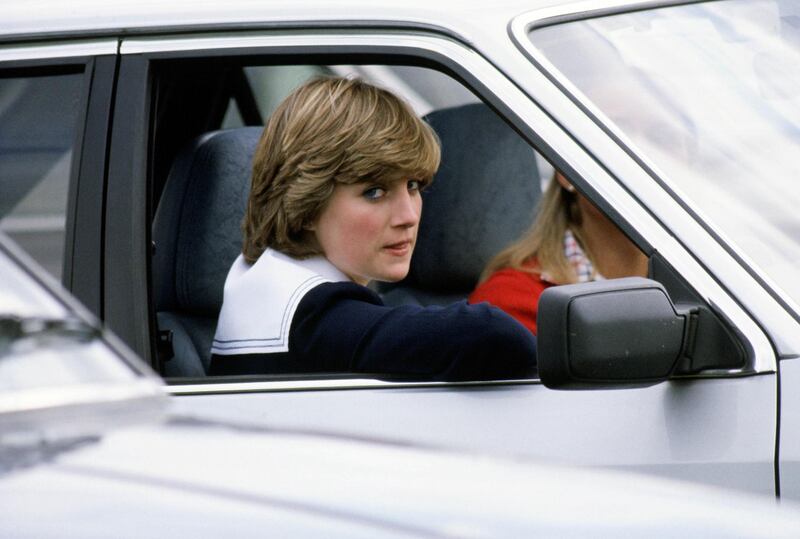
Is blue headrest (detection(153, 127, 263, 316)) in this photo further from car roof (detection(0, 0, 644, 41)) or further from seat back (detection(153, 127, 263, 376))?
car roof (detection(0, 0, 644, 41))

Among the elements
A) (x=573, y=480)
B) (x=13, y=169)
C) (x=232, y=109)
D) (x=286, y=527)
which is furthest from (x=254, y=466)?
(x=232, y=109)

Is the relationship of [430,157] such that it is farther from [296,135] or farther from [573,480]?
[573,480]

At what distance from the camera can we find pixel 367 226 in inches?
109

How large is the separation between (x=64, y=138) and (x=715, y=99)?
108 centimetres

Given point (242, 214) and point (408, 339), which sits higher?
point (242, 214)

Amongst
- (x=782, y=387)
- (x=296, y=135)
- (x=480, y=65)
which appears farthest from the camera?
(x=296, y=135)

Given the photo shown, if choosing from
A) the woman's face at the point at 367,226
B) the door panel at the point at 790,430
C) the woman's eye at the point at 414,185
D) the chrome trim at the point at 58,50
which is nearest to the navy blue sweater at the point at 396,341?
the woman's face at the point at 367,226

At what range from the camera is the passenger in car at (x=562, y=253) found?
3.20m

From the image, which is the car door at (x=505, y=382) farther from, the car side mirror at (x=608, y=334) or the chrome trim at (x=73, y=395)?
the chrome trim at (x=73, y=395)

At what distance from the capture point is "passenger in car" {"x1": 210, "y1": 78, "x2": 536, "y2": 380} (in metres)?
2.55

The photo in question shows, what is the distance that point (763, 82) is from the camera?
248 cm

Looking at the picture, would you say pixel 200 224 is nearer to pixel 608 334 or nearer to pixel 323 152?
pixel 323 152

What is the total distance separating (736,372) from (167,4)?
1102 millimetres

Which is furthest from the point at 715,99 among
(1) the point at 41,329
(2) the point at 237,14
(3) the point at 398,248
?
(1) the point at 41,329
